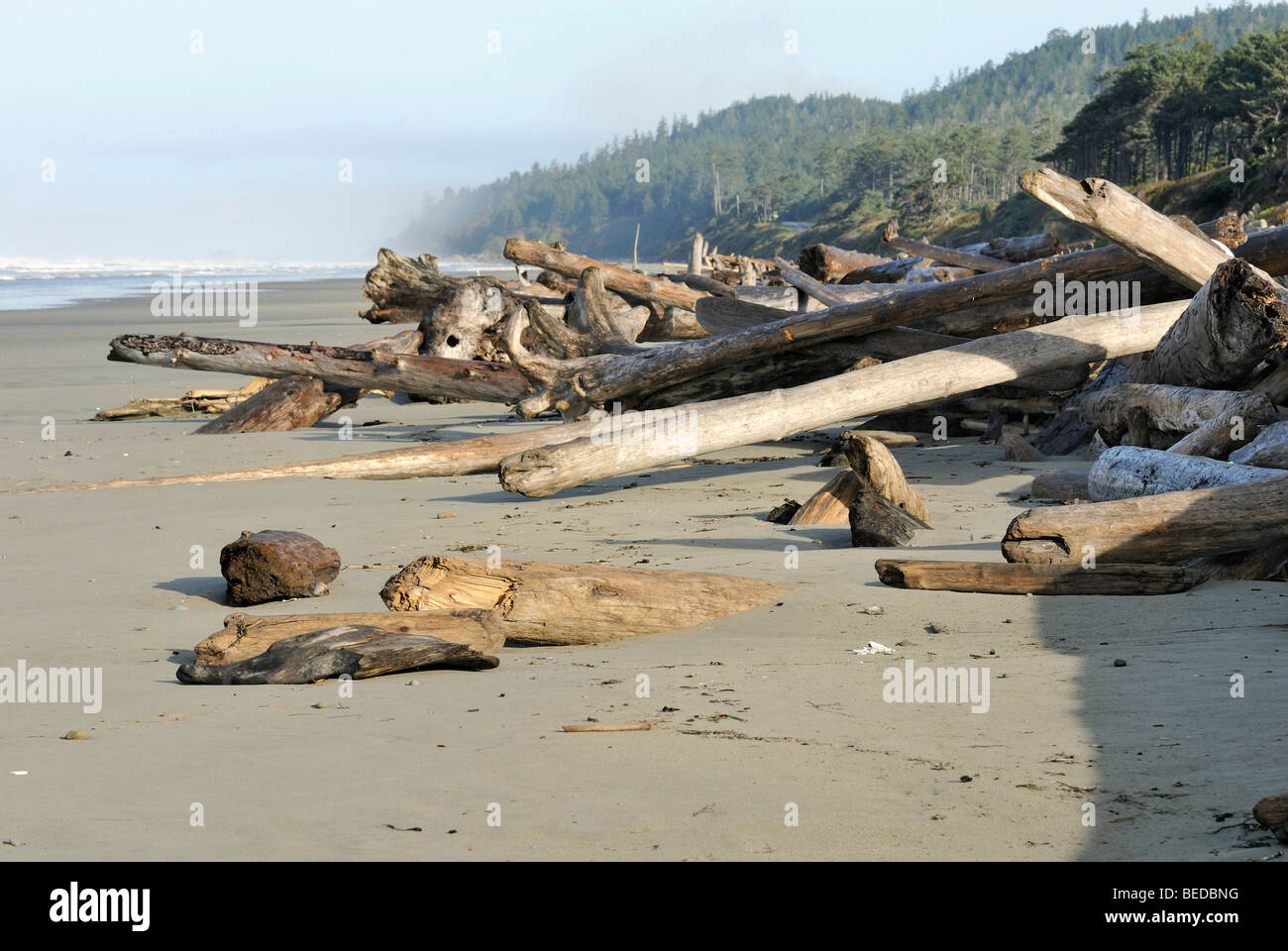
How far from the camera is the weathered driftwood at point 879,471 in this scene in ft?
22.8

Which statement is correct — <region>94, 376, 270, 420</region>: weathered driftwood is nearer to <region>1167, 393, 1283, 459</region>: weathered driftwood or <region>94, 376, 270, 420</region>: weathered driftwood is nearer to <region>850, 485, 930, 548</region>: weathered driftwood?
<region>850, 485, 930, 548</region>: weathered driftwood

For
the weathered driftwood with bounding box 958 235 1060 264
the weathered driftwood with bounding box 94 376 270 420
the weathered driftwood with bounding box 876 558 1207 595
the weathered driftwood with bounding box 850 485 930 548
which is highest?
the weathered driftwood with bounding box 958 235 1060 264

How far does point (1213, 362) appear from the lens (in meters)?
7.98

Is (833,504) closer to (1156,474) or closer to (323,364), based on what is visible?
(1156,474)

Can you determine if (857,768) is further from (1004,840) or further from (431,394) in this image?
(431,394)

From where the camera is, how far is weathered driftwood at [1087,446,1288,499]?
19.3 ft

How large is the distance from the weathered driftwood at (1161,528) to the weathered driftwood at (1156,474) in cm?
21

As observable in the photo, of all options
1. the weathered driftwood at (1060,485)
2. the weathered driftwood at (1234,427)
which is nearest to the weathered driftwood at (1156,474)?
the weathered driftwood at (1060,485)

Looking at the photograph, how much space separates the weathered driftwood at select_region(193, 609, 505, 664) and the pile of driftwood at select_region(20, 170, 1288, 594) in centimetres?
183

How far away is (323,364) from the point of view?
12430 millimetres

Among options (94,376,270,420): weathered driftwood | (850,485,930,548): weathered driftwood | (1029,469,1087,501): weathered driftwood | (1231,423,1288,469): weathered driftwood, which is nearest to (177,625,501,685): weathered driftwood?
(850,485,930,548): weathered driftwood

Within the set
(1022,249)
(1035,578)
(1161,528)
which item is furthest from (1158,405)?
(1022,249)

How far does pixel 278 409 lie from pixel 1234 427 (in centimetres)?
941
